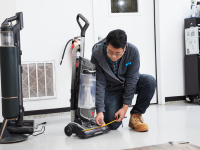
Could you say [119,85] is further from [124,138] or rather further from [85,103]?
[124,138]

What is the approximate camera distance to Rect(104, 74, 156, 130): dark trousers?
201 centimetres

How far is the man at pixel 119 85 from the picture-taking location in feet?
6.29

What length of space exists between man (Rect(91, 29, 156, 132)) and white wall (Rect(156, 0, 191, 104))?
1463mm

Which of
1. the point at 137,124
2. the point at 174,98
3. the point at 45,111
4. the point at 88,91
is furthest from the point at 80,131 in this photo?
the point at 174,98

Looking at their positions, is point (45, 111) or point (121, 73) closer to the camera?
point (121, 73)

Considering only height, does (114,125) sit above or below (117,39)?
below

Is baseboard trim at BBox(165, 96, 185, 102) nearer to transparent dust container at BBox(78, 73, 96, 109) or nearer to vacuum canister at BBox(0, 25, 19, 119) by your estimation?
transparent dust container at BBox(78, 73, 96, 109)

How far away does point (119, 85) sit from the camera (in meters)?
2.06

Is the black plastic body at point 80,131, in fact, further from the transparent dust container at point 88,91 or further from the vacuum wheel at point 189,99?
the vacuum wheel at point 189,99

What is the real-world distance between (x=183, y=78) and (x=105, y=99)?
6.08 ft

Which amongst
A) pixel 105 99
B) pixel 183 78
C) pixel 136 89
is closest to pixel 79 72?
pixel 105 99

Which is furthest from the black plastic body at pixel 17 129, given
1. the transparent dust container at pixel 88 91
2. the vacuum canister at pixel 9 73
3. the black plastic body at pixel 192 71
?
the black plastic body at pixel 192 71

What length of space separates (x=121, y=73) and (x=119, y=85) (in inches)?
5.2

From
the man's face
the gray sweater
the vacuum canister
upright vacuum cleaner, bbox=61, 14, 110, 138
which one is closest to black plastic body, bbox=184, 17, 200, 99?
the gray sweater
